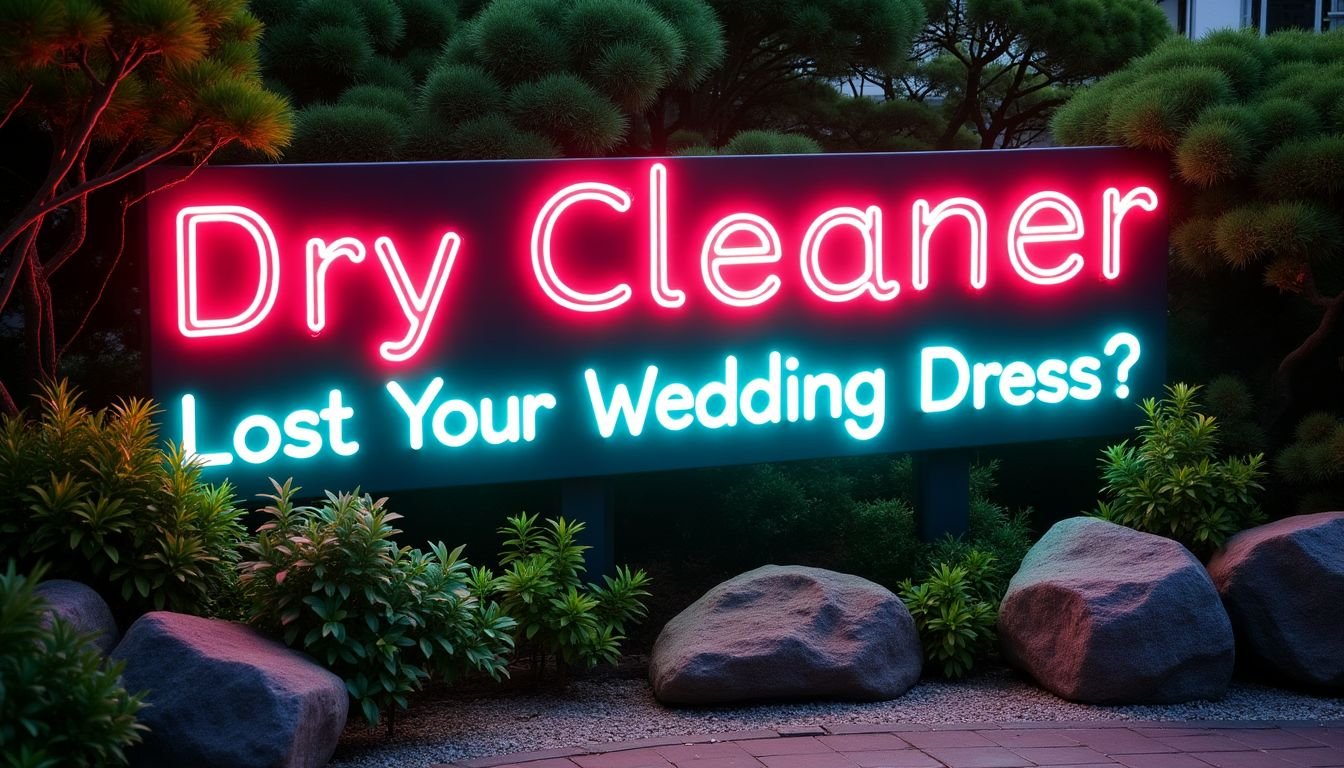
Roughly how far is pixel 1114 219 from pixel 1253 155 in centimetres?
89

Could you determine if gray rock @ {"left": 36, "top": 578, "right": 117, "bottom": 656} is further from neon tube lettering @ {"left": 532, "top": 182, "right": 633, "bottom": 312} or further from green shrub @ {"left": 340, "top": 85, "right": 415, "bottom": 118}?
green shrub @ {"left": 340, "top": 85, "right": 415, "bottom": 118}

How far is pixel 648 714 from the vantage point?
621cm

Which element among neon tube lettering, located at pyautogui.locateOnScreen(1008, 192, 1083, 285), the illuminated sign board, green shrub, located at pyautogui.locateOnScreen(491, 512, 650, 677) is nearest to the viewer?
the illuminated sign board

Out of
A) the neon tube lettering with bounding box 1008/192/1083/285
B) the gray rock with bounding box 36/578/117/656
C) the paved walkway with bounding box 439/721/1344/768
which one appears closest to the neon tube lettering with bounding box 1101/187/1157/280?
the neon tube lettering with bounding box 1008/192/1083/285

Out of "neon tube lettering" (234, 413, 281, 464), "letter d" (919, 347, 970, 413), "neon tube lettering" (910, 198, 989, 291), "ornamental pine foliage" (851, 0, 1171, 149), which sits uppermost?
"ornamental pine foliage" (851, 0, 1171, 149)

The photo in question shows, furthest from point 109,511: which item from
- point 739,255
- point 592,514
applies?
point 739,255

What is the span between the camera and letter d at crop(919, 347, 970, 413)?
7.74 meters

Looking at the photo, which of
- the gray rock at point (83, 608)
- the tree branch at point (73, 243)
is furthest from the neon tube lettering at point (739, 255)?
the gray rock at point (83, 608)

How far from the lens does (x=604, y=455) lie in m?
7.06

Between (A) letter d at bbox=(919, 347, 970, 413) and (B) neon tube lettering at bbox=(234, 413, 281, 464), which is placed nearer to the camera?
(B) neon tube lettering at bbox=(234, 413, 281, 464)

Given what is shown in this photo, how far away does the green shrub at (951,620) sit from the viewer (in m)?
6.79

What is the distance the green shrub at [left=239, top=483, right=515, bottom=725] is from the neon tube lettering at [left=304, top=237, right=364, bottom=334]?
91cm

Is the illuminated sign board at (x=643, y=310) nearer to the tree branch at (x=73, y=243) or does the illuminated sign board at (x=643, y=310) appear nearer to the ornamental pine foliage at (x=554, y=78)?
the tree branch at (x=73, y=243)

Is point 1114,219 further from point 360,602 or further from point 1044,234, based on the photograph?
point 360,602
